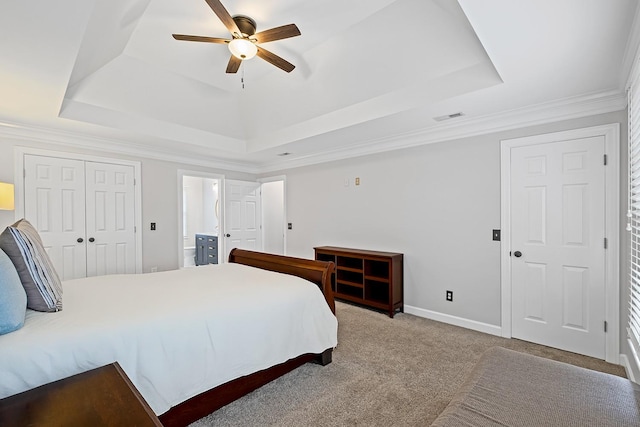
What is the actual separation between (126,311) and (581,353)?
370 centimetres

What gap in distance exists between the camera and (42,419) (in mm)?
947

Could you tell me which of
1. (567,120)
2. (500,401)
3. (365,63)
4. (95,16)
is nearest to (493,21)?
(365,63)

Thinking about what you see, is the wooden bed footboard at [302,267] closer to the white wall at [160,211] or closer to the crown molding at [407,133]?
the white wall at [160,211]

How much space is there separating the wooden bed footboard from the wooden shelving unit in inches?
51.6

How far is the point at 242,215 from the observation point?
573 centimetres

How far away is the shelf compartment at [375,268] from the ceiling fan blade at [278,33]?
9.06 feet

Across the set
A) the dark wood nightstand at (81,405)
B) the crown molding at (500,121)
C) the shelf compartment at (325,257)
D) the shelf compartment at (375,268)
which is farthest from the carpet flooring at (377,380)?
the crown molding at (500,121)

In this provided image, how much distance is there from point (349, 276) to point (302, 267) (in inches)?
69.0

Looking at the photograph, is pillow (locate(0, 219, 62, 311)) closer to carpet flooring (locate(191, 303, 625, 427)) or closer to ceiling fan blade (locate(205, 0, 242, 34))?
carpet flooring (locate(191, 303, 625, 427))

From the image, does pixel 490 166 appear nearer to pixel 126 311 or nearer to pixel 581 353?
pixel 581 353

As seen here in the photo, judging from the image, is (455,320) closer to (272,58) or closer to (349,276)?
(349,276)

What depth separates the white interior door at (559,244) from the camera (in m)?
2.66

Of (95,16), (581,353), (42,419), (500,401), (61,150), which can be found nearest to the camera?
(42,419)

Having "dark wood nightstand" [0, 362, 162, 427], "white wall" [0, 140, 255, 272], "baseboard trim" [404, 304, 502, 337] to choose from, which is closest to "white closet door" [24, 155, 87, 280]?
"white wall" [0, 140, 255, 272]
